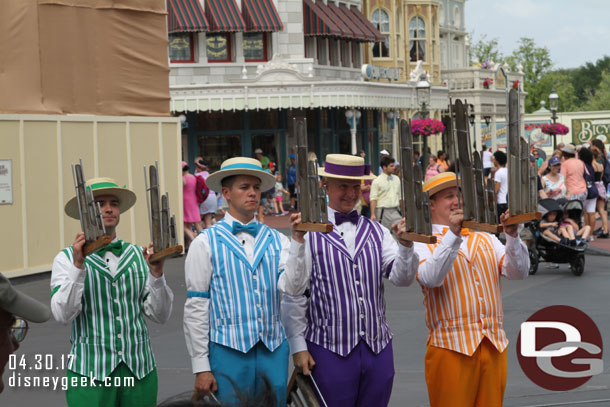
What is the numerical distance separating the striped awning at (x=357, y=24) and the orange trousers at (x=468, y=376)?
41.0m

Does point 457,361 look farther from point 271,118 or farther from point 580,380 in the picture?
point 271,118

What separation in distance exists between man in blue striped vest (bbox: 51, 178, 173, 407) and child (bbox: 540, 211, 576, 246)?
11486 mm

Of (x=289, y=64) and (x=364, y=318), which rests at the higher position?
(x=289, y=64)

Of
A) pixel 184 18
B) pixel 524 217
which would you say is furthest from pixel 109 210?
pixel 184 18

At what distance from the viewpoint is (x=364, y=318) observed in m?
5.71

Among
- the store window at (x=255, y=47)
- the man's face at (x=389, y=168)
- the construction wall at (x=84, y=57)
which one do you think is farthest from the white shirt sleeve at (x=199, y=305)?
the store window at (x=255, y=47)

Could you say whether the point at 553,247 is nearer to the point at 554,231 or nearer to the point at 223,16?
the point at 554,231

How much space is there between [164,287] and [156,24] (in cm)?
1520

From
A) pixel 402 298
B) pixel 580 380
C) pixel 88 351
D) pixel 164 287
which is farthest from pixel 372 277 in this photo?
pixel 402 298

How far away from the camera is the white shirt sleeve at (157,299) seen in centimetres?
559

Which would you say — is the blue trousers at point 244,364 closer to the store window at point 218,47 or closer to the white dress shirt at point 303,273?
the white dress shirt at point 303,273

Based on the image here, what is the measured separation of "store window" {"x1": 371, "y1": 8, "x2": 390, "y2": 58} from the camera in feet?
177

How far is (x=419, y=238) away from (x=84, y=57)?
47.2 ft

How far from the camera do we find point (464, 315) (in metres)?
5.64
